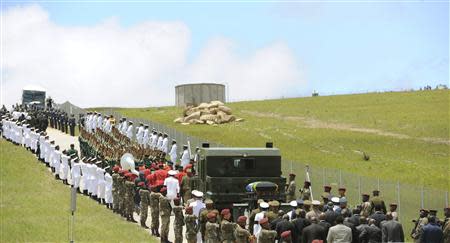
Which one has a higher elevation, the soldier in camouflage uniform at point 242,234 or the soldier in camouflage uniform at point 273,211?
the soldier in camouflage uniform at point 273,211

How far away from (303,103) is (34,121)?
5219 centimetres

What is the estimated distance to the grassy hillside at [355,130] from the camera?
2141 inches

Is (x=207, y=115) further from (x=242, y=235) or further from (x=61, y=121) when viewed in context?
(x=242, y=235)

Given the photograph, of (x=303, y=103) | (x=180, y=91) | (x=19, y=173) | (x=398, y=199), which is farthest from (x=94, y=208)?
(x=303, y=103)

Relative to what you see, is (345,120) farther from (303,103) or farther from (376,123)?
(303,103)

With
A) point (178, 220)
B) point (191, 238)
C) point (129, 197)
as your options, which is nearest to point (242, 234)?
point (191, 238)

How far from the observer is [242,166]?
27.4 meters

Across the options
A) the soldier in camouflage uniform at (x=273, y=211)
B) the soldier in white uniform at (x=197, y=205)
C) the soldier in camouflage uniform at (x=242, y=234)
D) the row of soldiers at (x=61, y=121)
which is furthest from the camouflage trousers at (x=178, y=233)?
the row of soldiers at (x=61, y=121)

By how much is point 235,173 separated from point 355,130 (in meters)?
48.0

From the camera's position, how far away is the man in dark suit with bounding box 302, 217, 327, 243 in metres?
19.1

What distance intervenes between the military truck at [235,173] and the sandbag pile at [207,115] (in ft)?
144

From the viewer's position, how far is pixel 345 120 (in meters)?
81.3

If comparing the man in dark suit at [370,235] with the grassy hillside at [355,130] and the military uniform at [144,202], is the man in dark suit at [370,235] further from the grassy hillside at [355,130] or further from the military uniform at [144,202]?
the grassy hillside at [355,130]

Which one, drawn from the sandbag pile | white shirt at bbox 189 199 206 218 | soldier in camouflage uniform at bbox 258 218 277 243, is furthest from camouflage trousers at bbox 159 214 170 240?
the sandbag pile
